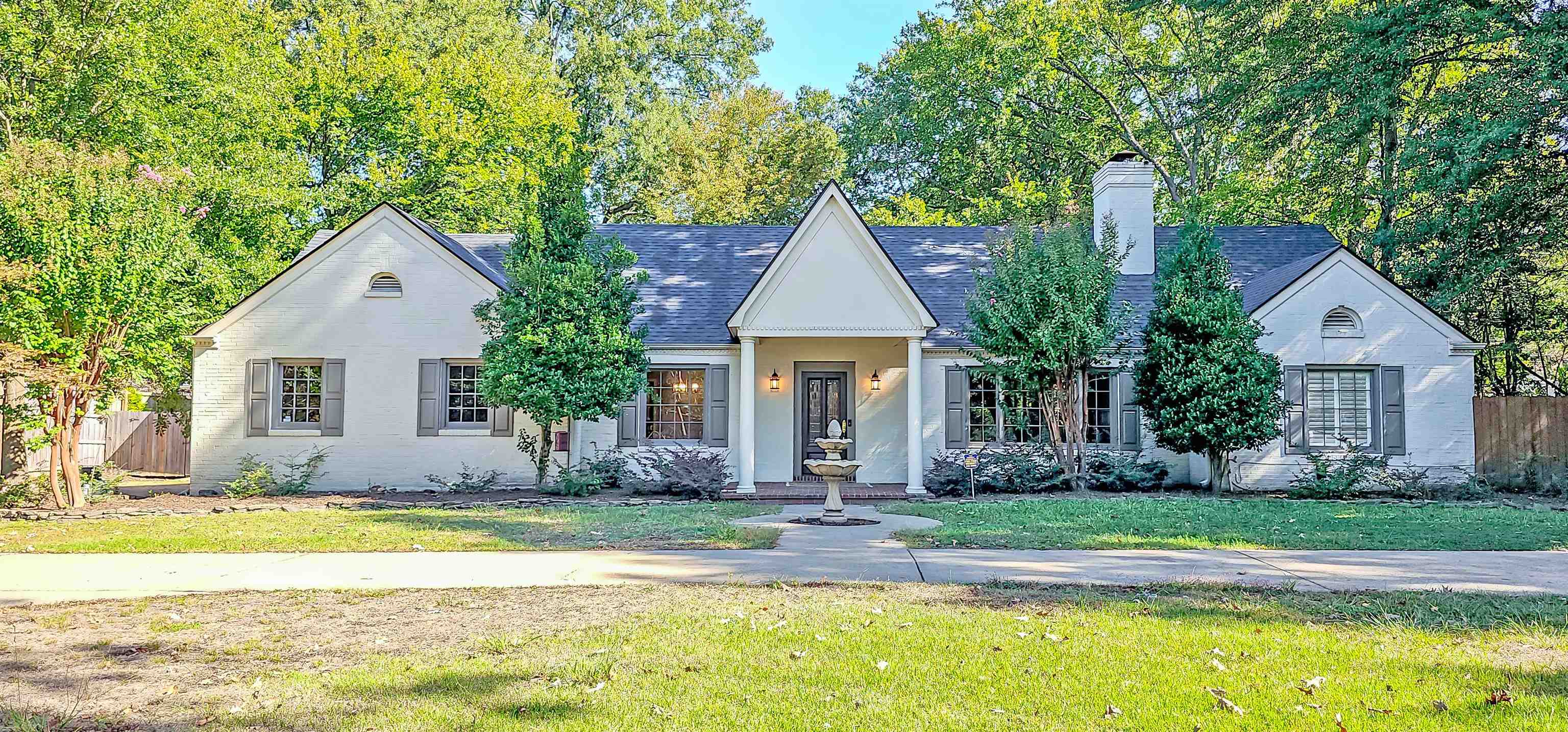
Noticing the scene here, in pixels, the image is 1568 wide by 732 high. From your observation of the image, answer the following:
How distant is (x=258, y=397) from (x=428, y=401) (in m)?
2.81

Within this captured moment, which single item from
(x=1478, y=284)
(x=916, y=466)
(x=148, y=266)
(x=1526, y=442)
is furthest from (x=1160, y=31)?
(x=148, y=266)

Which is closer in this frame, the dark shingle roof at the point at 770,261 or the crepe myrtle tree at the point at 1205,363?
the crepe myrtle tree at the point at 1205,363

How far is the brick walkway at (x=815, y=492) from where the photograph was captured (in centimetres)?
1367

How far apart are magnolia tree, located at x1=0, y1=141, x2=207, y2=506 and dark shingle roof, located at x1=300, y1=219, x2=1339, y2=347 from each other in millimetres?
4107

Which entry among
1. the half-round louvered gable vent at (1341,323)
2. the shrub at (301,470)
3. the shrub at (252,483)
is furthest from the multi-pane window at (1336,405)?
the shrub at (252,483)

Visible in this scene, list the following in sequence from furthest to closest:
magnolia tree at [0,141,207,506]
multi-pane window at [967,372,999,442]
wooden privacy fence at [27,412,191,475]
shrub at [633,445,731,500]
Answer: wooden privacy fence at [27,412,191,475]
multi-pane window at [967,372,999,442]
shrub at [633,445,731,500]
magnolia tree at [0,141,207,506]

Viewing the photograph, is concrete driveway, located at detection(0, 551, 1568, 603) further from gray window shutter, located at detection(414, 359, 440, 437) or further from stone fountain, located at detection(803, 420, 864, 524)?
gray window shutter, located at detection(414, 359, 440, 437)

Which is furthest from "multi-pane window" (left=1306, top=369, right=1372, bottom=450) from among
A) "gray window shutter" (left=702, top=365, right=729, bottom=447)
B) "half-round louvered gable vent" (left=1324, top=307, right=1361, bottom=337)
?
"gray window shutter" (left=702, top=365, right=729, bottom=447)

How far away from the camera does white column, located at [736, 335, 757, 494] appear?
14141mm

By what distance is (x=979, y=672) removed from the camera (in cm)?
426

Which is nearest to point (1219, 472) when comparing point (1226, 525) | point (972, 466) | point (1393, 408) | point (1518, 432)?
point (1393, 408)

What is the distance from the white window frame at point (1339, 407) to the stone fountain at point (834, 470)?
886 cm

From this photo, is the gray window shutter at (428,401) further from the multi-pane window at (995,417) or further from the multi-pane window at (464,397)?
the multi-pane window at (995,417)

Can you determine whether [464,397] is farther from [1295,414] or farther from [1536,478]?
[1536,478]
